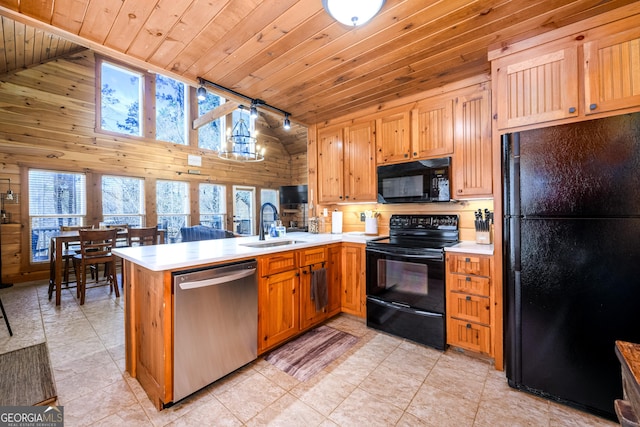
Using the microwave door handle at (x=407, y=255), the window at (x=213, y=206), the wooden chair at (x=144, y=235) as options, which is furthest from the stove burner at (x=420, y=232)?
the window at (x=213, y=206)

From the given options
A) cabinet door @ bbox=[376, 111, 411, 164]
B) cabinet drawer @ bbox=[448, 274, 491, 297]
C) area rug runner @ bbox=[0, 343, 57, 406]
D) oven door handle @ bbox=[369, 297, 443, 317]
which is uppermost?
cabinet door @ bbox=[376, 111, 411, 164]

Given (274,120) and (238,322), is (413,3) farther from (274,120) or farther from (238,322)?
(274,120)

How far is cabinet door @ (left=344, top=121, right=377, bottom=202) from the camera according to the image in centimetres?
323

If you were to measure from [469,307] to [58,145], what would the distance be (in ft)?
21.9

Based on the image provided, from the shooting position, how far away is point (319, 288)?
2707mm

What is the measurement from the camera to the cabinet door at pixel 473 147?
2451mm

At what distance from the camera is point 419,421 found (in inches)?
62.3

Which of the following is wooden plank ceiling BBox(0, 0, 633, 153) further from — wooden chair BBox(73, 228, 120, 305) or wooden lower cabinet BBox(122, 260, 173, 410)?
wooden chair BBox(73, 228, 120, 305)

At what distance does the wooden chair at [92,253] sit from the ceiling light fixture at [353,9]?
398 centimetres

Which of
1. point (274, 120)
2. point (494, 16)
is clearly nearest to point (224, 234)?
point (494, 16)

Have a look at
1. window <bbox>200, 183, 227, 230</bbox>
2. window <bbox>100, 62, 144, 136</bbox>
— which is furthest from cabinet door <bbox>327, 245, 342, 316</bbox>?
window <bbox>100, 62, 144, 136</bbox>

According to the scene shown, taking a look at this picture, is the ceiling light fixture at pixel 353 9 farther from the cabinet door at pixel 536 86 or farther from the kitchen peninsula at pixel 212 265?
the kitchen peninsula at pixel 212 265

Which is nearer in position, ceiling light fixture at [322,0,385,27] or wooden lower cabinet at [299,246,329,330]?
ceiling light fixture at [322,0,385,27]

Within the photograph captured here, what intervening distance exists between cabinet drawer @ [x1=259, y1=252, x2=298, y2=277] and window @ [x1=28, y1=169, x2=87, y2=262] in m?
4.87
